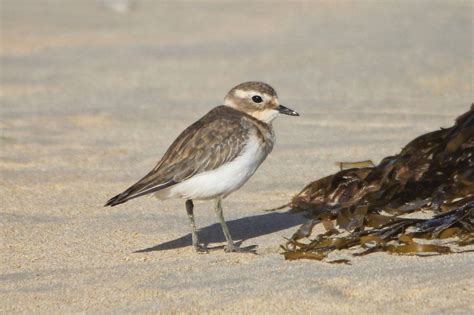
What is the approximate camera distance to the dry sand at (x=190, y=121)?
18.0ft

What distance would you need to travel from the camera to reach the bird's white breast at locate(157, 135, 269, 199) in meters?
6.67

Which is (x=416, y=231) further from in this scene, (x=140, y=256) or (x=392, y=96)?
(x=392, y=96)

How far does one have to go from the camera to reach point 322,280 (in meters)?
5.50

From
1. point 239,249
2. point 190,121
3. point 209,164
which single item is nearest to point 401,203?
point 239,249

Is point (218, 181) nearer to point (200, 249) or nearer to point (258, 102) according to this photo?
point (200, 249)

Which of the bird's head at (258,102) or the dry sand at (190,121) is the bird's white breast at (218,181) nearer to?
the dry sand at (190,121)

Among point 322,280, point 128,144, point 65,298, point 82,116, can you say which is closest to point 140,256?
point 65,298

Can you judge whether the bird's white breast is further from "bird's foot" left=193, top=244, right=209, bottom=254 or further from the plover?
"bird's foot" left=193, top=244, right=209, bottom=254

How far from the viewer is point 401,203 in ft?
22.7

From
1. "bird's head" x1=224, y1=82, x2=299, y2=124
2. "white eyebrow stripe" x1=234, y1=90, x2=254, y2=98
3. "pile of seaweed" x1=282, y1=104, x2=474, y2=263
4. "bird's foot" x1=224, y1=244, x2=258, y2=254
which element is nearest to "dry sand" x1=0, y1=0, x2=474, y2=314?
"bird's foot" x1=224, y1=244, x2=258, y2=254

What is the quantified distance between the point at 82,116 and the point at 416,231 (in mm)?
5275

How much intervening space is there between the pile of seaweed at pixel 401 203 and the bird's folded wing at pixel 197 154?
652 millimetres

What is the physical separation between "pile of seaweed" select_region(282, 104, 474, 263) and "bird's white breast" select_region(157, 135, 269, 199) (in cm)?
49

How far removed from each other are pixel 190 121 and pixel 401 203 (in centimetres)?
403
